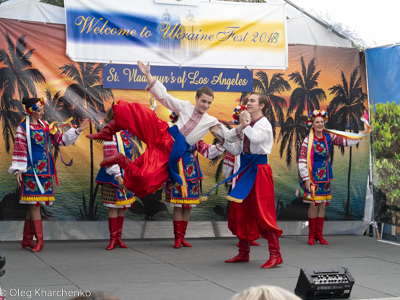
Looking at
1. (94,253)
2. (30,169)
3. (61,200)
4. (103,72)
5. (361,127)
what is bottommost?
(94,253)

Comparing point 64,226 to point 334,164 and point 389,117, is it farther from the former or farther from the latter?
point 389,117

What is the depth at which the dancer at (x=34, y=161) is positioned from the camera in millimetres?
4883

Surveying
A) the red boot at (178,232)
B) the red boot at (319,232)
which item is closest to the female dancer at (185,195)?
the red boot at (178,232)

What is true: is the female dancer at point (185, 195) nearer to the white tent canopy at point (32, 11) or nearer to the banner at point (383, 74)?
the white tent canopy at point (32, 11)

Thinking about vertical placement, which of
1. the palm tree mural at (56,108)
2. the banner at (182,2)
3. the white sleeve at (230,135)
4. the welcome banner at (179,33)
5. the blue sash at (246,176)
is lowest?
the blue sash at (246,176)

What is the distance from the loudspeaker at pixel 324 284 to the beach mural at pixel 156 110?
277 centimetres

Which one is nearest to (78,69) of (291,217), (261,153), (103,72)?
(103,72)

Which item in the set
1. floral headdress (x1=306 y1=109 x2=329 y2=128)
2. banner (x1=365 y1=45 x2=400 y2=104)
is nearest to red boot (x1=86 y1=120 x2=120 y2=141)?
floral headdress (x1=306 y1=109 x2=329 y2=128)

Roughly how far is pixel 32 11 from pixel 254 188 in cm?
311

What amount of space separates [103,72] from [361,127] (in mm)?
3459

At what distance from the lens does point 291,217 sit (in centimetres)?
657

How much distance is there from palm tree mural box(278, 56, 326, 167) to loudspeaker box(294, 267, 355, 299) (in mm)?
2981

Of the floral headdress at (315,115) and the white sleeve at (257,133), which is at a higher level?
the floral headdress at (315,115)

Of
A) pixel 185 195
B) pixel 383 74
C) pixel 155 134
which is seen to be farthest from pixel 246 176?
pixel 383 74
